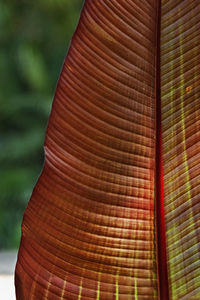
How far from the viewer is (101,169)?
498 mm

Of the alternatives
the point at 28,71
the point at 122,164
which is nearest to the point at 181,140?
the point at 122,164

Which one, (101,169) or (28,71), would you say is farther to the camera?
(28,71)

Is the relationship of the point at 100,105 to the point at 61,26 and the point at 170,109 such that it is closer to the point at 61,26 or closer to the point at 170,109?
the point at 170,109

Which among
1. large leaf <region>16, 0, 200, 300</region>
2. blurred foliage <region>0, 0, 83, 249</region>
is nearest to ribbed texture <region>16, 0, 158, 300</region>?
large leaf <region>16, 0, 200, 300</region>

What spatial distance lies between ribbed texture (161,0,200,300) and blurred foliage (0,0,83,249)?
10.5ft

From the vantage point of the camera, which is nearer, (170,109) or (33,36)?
(170,109)

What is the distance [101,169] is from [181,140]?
7cm

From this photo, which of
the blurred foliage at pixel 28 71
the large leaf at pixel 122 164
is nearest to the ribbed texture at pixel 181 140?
the large leaf at pixel 122 164

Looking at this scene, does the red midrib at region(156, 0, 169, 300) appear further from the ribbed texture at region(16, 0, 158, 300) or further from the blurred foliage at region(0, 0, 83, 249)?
the blurred foliage at region(0, 0, 83, 249)

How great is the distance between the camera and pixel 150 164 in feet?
1.65

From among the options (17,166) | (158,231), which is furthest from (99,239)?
(17,166)

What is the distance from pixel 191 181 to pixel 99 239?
0.08 metres

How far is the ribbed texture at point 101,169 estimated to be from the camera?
0.49m

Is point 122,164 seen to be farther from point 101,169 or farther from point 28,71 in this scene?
point 28,71
